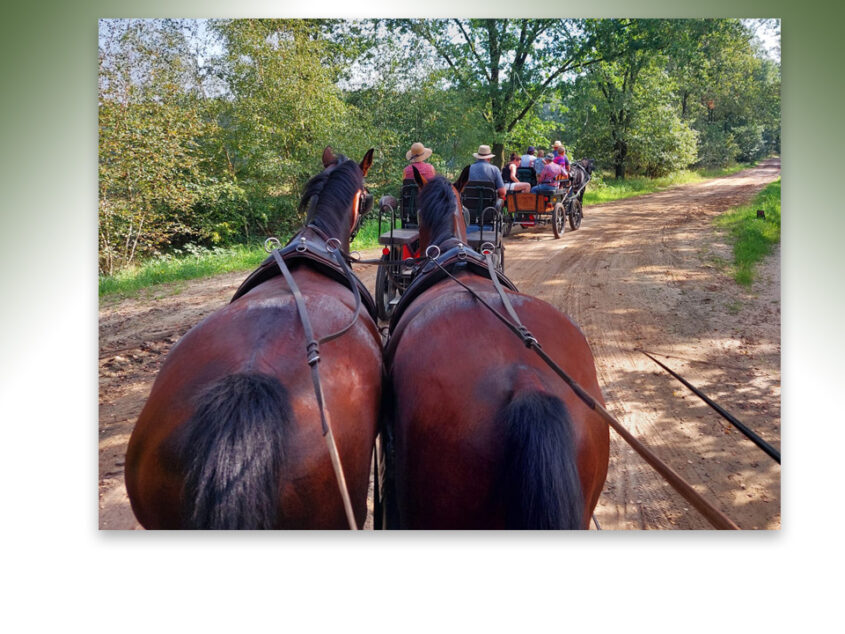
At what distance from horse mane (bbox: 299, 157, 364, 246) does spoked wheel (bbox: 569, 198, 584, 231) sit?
632 cm

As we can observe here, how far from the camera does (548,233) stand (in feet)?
28.5

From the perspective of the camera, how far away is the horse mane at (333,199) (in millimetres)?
2832

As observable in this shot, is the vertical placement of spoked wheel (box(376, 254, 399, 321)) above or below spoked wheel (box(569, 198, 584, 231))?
below

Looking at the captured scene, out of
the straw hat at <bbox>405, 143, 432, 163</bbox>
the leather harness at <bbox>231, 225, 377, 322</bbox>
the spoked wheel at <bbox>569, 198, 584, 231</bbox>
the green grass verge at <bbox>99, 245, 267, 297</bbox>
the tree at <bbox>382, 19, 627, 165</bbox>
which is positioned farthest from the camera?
the spoked wheel at <bbox>569, 198, 584, 231</bbox>

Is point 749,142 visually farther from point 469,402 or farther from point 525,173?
point 525,173

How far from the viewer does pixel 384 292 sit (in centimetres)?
512

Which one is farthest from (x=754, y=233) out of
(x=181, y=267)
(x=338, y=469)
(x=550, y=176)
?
(x=550, y=176)

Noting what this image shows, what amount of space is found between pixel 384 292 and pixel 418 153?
1.29m

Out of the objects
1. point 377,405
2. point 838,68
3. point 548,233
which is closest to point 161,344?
point 377,405

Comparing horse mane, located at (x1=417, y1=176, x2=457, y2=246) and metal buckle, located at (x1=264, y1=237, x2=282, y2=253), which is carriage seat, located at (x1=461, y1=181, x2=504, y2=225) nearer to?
horse mane, located at (x1=417, y1=176, x2=457, y2=246)

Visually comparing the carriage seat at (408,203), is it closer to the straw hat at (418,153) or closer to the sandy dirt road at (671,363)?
the straw hat at (418,153)

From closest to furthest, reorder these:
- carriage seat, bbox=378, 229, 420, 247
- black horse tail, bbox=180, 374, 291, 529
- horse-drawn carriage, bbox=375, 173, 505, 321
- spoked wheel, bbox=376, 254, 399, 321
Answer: black horse tail, bbox=180, 374, 291, 529 → carriage seat, bbox=378, 229, 420, 247 → horse-drawn carriage, bbox=375, 173, 505, 321 → spoked wheel, bbox=376, 254, 399, 321

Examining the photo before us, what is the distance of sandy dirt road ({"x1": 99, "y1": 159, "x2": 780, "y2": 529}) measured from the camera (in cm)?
254

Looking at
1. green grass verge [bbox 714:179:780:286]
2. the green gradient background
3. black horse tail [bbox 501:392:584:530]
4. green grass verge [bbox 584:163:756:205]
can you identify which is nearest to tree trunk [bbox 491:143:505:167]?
green grass verge [bbox 584:163:756:205]
